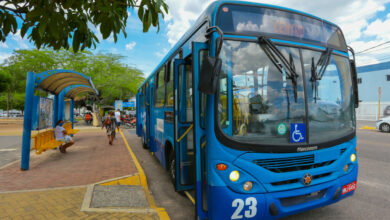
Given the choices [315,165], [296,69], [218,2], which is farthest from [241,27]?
[315,165]

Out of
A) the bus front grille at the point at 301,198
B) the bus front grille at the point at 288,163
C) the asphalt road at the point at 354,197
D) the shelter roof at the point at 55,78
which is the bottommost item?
the asphalt road at the point at 354,197

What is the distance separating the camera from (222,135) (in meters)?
2.85

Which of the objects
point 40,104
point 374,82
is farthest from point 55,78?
point 374,82

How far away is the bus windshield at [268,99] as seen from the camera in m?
2.93

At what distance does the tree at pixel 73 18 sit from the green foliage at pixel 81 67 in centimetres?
2237

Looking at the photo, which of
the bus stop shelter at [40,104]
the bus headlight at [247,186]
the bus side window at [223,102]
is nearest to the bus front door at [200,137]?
the bus side window at [223,102]

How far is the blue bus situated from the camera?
2.80 meters

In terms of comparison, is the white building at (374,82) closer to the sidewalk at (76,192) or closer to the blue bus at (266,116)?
the blue bus at (266,116)

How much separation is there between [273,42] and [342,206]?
9.98 ft

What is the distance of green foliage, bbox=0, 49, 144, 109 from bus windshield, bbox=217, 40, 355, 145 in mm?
23666

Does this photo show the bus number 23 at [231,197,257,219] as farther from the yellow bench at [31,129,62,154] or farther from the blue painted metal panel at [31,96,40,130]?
the yellow bench at [31,129,62,154]

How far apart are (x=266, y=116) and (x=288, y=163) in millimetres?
655

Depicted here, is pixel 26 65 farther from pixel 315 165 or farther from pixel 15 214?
pixel 315 165

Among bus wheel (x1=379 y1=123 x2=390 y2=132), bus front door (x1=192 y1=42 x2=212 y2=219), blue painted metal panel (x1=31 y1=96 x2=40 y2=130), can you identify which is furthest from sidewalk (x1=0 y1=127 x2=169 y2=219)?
bus wheel (x1=379 y1=123 x2=390 y2=132)
